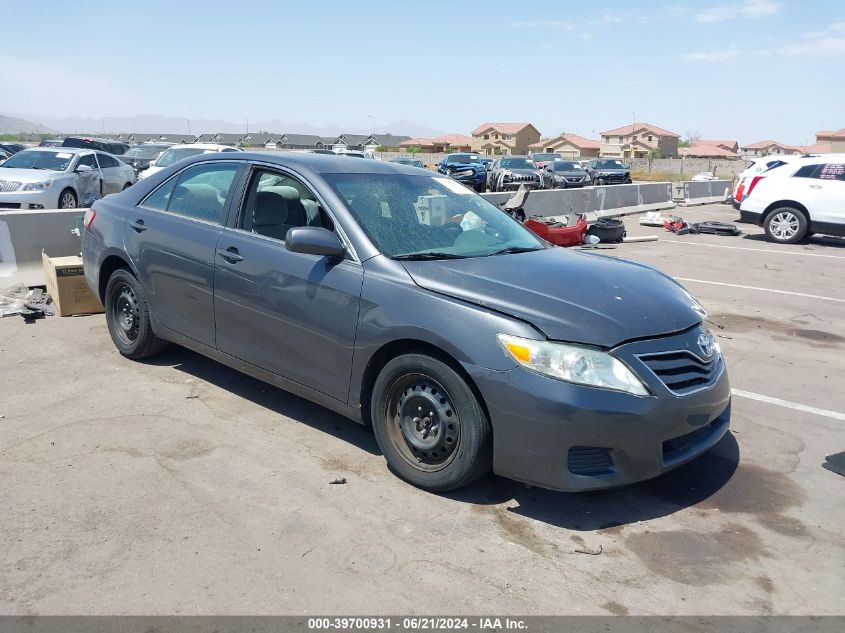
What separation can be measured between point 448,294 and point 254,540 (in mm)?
1555

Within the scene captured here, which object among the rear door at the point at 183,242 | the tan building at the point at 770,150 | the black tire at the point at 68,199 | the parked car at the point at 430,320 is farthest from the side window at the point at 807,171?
the tan building at the point at 770,150

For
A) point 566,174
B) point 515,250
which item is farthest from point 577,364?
point 566,174

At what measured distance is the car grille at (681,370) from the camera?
3672mm

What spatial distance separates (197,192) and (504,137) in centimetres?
12410

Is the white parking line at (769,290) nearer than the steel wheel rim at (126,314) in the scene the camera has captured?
No

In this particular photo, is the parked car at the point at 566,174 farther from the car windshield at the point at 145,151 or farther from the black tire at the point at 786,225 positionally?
the black tire at the point at 786,225

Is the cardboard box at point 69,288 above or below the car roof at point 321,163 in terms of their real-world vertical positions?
below

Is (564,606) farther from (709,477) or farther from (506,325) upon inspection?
(709,477)

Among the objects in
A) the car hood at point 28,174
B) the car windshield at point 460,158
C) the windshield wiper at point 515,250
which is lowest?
the car windshield at point 460,158

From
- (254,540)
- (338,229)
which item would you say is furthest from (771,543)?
(338,229)

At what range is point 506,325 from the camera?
363 cm

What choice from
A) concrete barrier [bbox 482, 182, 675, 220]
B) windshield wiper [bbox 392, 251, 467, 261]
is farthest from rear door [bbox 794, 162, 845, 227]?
windshield wiper [bbox 392, 251, 467, 261]

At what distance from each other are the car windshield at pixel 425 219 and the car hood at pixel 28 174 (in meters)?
11.5

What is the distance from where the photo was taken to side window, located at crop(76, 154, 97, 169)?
51.6ft
